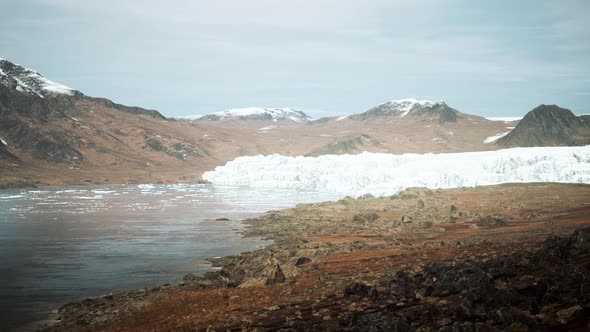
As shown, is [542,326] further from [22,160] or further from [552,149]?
[22,160]

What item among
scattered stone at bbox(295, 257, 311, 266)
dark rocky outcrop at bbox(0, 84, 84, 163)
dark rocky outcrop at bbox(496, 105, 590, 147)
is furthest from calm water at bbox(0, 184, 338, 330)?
dark rocky outcrop at bbox(496, 105, 590, 147)

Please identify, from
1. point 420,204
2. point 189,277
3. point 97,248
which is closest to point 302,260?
point 189,277

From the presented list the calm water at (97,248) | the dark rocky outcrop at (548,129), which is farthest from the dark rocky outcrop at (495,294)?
the dark rocky outcrop at (548,129)

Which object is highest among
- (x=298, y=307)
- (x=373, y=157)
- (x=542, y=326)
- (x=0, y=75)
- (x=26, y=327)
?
(x=0, y=75)

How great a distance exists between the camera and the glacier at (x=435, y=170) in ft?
238

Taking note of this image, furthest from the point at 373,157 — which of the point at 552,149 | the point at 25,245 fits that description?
the point at 25,245

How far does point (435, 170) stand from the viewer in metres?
80.6

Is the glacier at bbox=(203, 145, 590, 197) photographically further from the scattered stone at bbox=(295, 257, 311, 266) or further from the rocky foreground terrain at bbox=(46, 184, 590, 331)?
the scattered stone at bbox=(295, 257, 311, 266)

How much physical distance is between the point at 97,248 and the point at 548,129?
184693 mm

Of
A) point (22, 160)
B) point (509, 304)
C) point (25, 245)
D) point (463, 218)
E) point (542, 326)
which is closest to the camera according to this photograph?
point (542, 326)

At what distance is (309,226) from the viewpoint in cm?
4850

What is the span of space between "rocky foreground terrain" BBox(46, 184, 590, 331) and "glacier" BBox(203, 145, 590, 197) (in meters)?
34.4

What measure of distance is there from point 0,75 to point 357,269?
696ft

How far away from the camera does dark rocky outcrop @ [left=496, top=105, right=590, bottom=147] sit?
586 ft
